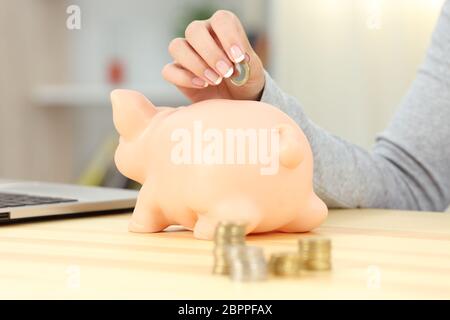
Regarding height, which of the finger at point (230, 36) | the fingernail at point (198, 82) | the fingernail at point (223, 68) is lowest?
the fingernail at point (198, 82)

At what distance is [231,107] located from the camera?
2.45 ft

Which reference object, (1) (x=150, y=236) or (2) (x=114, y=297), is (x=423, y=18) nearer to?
(1) (x=150, y=236)

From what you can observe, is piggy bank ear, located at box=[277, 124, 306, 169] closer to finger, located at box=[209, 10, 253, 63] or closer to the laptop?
finger, located at box=[209, 10, 253, 63]

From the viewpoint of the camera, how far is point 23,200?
96 cm

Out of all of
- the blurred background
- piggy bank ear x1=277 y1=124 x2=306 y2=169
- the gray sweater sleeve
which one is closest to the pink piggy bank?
piggy bank ear x1=277 y1=124 x2=306 y2=169

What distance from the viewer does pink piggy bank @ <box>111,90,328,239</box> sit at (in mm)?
711

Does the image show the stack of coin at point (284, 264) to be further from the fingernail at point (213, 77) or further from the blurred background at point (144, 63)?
the blurred background at point (144, 63)

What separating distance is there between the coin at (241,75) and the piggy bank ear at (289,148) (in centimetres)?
17

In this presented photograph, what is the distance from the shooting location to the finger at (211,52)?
0.82 meters

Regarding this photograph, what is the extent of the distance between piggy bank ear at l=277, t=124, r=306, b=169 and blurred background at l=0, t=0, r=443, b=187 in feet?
5.16

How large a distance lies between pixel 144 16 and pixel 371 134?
973 mm

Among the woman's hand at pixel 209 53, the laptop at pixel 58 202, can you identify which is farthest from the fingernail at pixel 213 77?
the laptop at pixel 58 202

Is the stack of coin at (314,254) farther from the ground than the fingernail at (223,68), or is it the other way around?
the fingernail at (223,68)

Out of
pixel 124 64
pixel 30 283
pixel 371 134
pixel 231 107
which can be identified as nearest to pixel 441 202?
pixel 231 107
